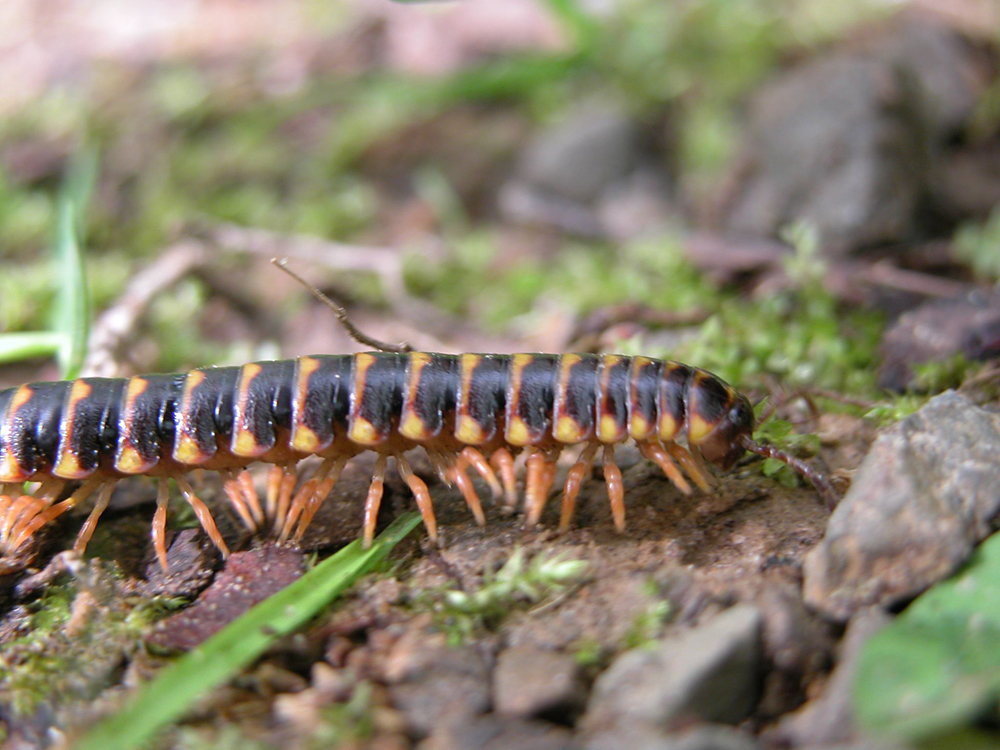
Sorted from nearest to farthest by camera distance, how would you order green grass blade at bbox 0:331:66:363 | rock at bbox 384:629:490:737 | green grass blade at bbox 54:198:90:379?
rock at bbox 384:629:490:737 < green grass blade at bbox 54:198:90:379 < green grass blade at bbox 0:331:66:363

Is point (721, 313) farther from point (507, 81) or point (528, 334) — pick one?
point (507, 81)

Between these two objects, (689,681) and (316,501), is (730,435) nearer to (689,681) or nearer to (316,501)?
(689,681)

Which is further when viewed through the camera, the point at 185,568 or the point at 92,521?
the point at 92,521

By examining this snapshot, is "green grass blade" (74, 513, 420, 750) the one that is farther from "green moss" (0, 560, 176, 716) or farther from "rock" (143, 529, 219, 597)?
"rock" (143, 529, 219, 597)

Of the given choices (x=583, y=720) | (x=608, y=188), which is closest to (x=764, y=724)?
(x=583, y=720)

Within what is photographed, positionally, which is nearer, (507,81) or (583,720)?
(583,720)

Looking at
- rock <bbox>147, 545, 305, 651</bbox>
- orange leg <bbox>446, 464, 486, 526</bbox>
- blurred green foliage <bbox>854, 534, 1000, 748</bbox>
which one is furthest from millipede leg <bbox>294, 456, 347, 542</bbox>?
blurred green foliage <bbox>854, 534, 1000, 748</bbox>

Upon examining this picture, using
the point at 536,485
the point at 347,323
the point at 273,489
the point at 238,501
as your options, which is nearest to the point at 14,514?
the point at 238,501
